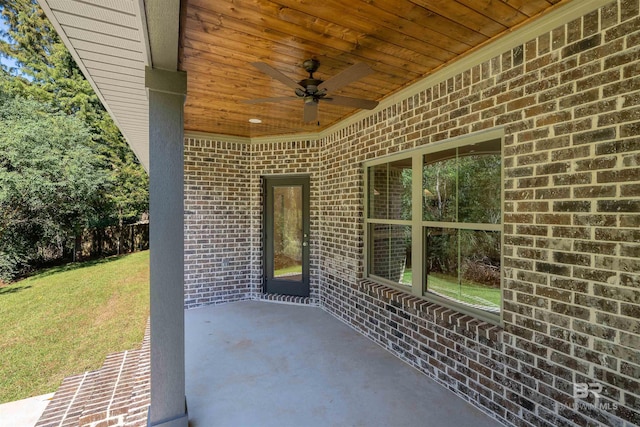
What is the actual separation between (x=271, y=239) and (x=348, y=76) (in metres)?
3.70

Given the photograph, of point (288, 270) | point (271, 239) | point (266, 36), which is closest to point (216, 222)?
point (271, 239)

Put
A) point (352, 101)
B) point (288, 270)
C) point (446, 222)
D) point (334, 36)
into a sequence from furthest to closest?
1. point (288, 270)
2. point (446, 222)
3. point (352, 101)
4. point (334, 36)

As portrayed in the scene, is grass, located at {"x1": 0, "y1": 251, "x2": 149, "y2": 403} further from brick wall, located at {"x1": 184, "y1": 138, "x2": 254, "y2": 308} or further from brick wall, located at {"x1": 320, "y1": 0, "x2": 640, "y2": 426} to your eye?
brick wall, located at {"x1": 320, "y1": 0, "x2": 640, "y2": 426}

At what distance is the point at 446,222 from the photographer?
3027 millimetres

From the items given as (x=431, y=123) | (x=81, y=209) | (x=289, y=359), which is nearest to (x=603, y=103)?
(x=431, y=123)

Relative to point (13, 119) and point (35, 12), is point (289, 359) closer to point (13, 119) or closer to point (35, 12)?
point (13, 119)

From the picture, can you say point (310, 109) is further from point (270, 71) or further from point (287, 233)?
point (287, 233)

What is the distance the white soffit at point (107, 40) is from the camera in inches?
64.2

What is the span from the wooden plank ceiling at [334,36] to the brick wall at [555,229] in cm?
30

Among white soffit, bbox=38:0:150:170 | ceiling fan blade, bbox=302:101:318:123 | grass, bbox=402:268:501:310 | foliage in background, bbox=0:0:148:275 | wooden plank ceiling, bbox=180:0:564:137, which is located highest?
foliage in background, bbox=0:0:148:275

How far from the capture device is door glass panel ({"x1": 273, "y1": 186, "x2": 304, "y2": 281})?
5.49m

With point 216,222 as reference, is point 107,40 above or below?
above

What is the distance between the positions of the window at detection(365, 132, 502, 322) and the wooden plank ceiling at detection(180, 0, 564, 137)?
0.80 metres

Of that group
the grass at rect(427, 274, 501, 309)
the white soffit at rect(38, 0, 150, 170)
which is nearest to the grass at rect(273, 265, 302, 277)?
the grass at rect(427, 274, 501, 309)
